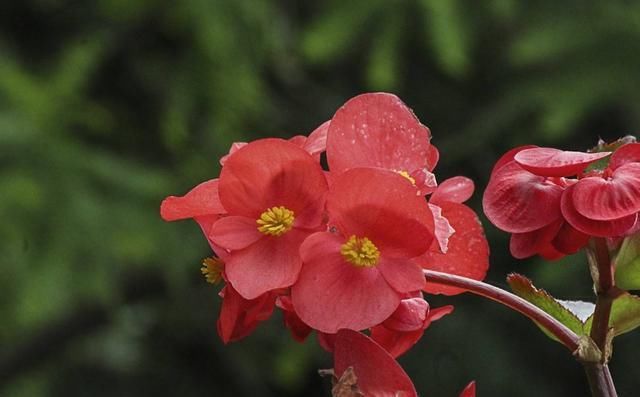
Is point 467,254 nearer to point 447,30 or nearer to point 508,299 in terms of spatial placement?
point 508,299

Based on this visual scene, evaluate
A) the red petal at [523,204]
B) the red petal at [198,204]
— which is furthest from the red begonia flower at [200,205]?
the red petal at [523,204]

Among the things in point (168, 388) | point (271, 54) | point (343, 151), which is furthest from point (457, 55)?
point (343, 151)

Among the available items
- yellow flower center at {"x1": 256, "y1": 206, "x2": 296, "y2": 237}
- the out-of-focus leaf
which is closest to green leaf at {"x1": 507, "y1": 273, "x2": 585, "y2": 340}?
yellow flower center at {"x1": 256, "y1": 206, "x2": 296, "y2": 237}

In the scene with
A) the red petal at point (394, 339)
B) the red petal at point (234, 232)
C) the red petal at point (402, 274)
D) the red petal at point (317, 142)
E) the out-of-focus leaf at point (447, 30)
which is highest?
the red petal at point (317, 142)

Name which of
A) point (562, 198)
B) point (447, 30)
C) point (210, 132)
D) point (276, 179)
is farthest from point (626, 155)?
point (210, 132)

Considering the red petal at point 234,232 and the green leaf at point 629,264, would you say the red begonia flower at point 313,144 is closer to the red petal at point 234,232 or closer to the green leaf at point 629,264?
the red petal at point 234,232

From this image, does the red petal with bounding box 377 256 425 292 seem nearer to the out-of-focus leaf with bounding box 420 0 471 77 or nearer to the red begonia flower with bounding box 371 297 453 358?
the red begonia flower with bounding box 371 297 453 358
